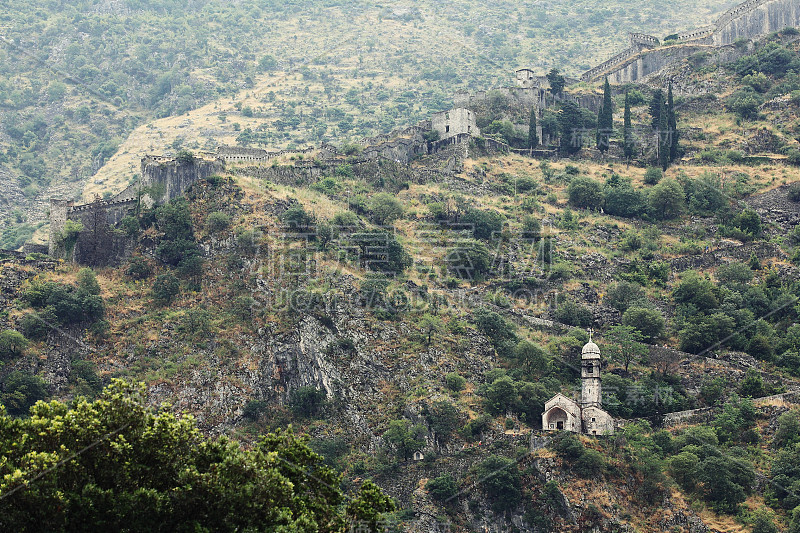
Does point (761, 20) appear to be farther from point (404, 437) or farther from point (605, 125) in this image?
point (404, 437)

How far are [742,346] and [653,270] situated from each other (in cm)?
1079

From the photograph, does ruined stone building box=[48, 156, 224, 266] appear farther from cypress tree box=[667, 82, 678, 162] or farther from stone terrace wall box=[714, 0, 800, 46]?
stone terrace wall box=[714, 0, 800, 46]

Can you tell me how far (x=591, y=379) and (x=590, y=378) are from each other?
3.2 inches

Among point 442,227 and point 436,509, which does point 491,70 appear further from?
point 436,509

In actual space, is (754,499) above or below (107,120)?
below

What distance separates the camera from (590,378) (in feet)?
200

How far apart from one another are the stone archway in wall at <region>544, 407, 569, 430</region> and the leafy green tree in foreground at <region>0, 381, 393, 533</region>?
24635 millimetres

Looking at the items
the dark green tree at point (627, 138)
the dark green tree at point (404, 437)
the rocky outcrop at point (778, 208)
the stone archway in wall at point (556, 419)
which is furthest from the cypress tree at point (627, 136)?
the dark green tree at point (404, 437)

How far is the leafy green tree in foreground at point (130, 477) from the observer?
1244 inches

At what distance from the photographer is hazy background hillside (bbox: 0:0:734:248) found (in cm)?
12081

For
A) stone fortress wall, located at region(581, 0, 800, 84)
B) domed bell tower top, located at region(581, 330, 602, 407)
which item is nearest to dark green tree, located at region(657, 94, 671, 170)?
stone fortress wall, located at region(581, 0, 800, 84)

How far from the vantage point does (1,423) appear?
1313 inches

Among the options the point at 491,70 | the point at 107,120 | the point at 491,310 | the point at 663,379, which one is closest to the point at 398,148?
the point at 491,310

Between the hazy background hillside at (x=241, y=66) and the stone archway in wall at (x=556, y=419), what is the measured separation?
57.4 m
